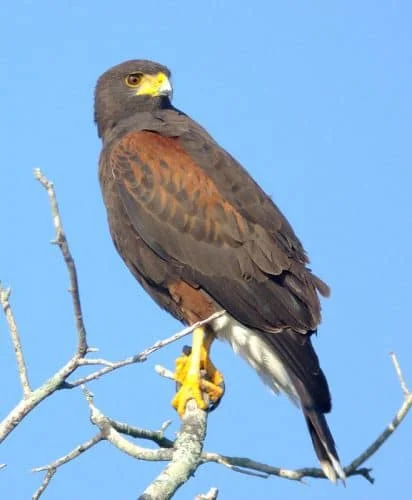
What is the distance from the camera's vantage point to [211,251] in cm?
634

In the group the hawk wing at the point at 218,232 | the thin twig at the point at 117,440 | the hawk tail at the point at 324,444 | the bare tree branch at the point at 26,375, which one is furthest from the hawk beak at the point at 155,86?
the bare tree branch at the point at 26,375

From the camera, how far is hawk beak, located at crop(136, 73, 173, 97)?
7316 mm

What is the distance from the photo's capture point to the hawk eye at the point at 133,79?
7.48 m

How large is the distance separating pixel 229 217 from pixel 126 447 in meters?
2.40

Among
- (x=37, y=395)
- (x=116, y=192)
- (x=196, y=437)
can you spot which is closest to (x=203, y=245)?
(x=116, y=192)

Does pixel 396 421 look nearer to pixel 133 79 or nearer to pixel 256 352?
pixel 256 352

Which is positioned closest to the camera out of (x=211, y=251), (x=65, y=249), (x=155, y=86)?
(x=65, y=249)

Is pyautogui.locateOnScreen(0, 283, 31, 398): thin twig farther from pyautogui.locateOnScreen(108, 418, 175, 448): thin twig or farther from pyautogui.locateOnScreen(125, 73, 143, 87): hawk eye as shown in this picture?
pyautogui.locateOnScreen(125, 73, 143, 87): hawk eye

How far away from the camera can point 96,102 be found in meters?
7.60

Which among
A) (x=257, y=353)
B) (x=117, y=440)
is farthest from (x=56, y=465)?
(x=257, y=353)

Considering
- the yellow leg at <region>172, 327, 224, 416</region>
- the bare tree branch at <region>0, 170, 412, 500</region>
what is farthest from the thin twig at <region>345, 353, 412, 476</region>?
the yellow leg at <region>172, 327, 224, 416</region>

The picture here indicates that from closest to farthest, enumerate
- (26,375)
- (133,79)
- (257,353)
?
(26,375), (257,353), (133,79)

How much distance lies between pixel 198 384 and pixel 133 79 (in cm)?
275

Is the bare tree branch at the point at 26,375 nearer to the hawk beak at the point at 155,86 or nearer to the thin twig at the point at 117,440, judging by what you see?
the thin twig at the point at 117,440
